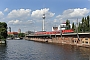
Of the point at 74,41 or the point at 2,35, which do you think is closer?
Result: the point at 74,41

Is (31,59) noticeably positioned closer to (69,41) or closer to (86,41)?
(86,41)

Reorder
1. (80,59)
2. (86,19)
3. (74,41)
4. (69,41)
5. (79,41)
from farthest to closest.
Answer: (86,19) < (69,41) < (74,41) < (79,41) < (80,59)

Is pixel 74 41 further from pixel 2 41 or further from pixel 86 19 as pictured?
pixel 2 41

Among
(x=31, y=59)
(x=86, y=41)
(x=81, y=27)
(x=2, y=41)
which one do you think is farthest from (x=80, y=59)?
(x=81, y=27)

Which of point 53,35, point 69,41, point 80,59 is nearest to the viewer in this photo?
point 80,59

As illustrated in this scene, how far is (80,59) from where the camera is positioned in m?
54.1

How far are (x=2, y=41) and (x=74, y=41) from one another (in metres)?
44.1

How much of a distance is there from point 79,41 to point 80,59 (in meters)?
66.1

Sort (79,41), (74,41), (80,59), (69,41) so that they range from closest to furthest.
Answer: (80,59) < (79,41) < (74,41) < (69,41)

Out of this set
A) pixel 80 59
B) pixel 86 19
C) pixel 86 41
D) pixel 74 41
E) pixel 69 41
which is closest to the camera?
→ pixel 80 59

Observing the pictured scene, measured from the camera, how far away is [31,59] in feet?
181

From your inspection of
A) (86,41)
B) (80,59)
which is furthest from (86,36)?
(80,59)

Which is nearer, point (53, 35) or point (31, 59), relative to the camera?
point (31, 59)

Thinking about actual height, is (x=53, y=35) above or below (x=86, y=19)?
below
